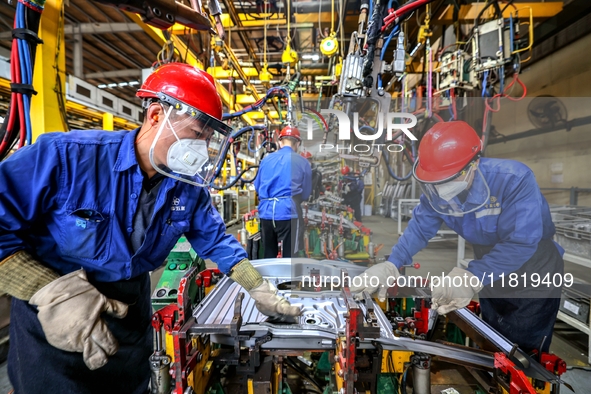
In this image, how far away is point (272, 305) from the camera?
1.49 meters

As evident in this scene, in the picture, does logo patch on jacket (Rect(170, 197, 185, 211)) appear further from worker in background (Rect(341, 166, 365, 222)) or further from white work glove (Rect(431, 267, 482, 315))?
white work glove (Rect(431, 267, 482, 315))

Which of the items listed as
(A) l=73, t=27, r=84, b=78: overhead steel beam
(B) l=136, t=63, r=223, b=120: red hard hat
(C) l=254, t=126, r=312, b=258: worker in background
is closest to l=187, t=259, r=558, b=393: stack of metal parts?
(B) l=136, t=63, r=223, b=120: red hard hat

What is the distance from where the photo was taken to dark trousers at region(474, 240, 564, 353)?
1.52 m

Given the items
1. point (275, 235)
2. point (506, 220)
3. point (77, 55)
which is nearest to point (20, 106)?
point (506, 220)

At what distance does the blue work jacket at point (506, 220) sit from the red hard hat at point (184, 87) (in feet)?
4.05

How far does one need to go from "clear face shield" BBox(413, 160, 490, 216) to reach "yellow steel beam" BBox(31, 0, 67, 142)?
2305 millimetres

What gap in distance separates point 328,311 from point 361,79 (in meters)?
1.38

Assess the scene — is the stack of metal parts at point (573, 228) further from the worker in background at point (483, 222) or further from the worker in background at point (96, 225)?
the worker in background at point (96, 225)

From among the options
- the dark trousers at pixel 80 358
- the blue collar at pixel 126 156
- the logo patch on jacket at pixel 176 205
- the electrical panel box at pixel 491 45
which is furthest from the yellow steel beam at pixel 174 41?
the electrical panel box at pixel 491 45

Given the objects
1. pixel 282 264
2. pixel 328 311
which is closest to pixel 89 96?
pixel 282 264

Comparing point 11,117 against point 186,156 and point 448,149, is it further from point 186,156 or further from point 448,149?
point 448,149

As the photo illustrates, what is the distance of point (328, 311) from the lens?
156 cm

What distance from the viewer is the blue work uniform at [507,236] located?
1.45m

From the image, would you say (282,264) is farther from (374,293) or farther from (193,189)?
(193,189)
